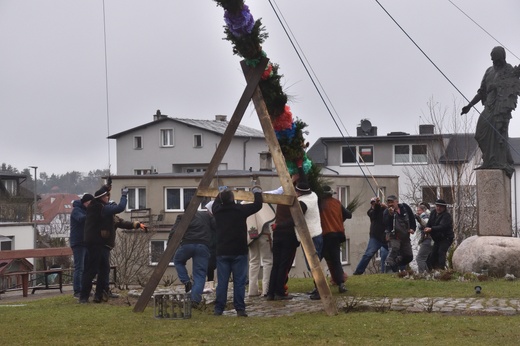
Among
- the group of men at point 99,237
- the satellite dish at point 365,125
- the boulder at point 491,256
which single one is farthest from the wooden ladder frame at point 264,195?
the satellite dish at point 365,125

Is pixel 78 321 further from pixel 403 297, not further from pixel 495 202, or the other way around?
pixel 495 202

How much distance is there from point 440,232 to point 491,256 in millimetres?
1409

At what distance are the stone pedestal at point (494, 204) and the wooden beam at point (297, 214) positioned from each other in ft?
22.0

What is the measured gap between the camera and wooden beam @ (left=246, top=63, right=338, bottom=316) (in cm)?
1338

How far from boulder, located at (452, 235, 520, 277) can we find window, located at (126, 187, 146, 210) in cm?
5226

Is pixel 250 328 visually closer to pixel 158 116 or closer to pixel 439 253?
pixel 439 253

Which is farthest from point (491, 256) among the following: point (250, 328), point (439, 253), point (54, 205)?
point (54, 205)

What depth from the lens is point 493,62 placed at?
19641 mm

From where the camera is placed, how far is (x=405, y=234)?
19.7m

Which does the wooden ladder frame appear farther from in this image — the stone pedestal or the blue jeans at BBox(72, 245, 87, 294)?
the stone pedestal

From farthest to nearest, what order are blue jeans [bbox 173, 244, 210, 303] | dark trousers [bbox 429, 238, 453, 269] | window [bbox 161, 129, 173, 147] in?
window [bbox 161, 129, 173, 147], dark trousers [bbox 429, 238, 453, 269], blue jeans [bbox 173, 244, 210, 303]

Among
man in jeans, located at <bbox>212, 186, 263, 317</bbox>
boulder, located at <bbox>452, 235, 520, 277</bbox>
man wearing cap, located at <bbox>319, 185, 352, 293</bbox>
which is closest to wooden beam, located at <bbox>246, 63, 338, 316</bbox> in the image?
man in jeans, located at <bbox>212, 186, 263, 317</bbox>

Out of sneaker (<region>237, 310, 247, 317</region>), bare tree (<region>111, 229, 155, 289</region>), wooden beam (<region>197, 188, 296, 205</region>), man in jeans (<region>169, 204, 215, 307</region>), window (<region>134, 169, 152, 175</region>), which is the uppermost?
window (<region>134, 169, 152, 175</region>)

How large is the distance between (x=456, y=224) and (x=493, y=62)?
2074 cm
